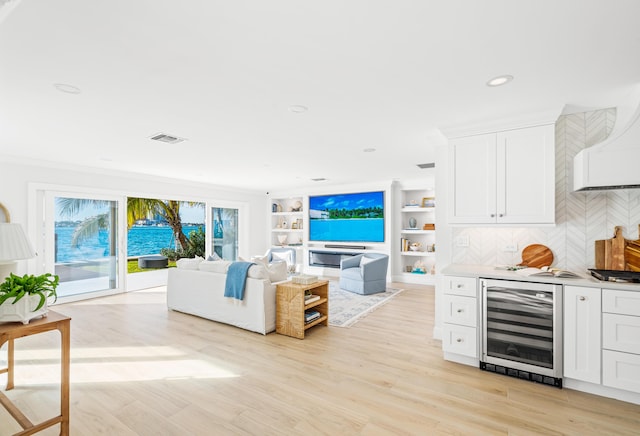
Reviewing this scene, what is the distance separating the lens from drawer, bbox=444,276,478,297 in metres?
2.84

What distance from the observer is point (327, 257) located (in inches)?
316

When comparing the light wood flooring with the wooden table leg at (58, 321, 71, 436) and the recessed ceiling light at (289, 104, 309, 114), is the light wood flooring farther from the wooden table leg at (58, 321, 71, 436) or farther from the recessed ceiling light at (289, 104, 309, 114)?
the recessed ceiling light at (289, 104, 309, 114)

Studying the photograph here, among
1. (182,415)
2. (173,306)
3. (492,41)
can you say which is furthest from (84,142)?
(492,41)

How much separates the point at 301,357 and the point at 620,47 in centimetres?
337

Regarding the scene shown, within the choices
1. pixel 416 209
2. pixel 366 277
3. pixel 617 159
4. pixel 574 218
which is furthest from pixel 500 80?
pixel 416 209

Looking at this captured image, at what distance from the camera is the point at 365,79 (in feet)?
7.46

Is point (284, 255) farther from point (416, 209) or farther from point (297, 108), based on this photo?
point (297, 108)

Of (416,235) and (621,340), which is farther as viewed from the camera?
(416,235)

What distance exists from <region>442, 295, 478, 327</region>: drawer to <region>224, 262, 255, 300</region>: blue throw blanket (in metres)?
2.31

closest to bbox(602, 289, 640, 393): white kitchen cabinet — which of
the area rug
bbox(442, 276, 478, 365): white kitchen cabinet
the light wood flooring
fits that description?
the light wood flooring

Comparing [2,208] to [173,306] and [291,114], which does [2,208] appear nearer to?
[173,306]

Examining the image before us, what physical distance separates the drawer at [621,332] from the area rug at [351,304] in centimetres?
253

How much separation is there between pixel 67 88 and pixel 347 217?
6158mm

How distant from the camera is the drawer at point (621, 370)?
7.29ft
